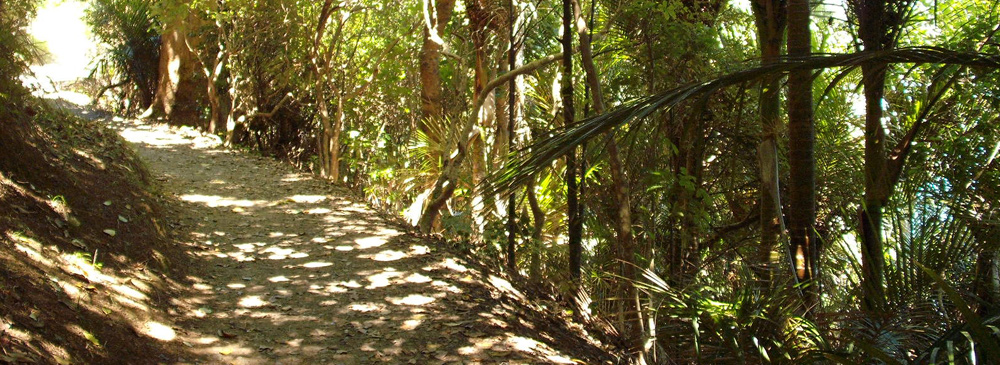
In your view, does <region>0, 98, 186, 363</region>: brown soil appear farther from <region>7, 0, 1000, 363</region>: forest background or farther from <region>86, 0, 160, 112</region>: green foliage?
<region>86, 0, 160, 112</region>: green foliage

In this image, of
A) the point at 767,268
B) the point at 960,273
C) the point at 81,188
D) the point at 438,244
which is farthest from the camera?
the point at 438,244

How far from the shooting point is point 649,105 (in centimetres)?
334

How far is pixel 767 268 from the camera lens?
4.32 metres

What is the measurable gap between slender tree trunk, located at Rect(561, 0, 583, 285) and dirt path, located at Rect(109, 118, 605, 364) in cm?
60

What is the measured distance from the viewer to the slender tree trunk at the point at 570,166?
5828mm

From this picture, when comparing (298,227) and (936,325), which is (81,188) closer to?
(298,227)

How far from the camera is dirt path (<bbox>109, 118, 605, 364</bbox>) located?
16.7ft

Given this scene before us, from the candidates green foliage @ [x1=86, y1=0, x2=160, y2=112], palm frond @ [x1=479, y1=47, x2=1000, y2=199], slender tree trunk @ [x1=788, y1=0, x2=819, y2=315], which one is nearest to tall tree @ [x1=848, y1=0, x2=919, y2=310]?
slender tree trunk @ [x1=788, y1=0, x2=819, y2=315]

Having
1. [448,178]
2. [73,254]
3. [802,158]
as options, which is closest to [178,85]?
[448,178]

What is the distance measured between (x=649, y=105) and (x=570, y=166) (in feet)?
A: 8.22

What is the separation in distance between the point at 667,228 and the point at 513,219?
1358 millimetres

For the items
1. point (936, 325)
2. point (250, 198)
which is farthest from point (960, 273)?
point (250, 198)

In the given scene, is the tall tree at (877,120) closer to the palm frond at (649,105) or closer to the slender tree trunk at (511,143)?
the palm frond at (649,105)

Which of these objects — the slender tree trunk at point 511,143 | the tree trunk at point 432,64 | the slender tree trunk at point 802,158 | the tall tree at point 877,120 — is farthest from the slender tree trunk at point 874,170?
the tree trunk at point 432,64
